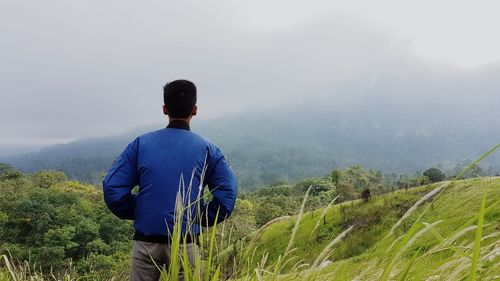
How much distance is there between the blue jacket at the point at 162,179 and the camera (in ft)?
9.16

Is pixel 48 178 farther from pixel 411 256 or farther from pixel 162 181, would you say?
pixel 411 256

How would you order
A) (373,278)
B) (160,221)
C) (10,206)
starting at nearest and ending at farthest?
(373,278) → (160,221) → (10,206)

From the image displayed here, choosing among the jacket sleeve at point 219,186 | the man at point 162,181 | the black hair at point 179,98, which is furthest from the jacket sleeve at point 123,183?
the jacket sleeve at point 219,186

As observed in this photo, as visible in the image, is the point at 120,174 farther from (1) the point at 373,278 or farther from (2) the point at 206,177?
(1) the point at 373,278

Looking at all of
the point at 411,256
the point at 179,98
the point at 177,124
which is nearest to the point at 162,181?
the point at 177,124

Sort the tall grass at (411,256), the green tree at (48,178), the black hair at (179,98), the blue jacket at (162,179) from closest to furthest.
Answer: the tall grass at (411,256) < the blue jacket at (162,179) < the black hair at (179,98) < the green tree at (48,178)

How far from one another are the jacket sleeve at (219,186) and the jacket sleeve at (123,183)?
51 cm

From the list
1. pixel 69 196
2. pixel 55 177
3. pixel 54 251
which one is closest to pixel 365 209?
pixel 54 251

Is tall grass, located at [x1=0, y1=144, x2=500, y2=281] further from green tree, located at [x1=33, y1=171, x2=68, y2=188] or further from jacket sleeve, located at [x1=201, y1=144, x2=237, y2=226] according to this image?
green tree, located at [x1=33, y1=171, x2=68, y2=188]

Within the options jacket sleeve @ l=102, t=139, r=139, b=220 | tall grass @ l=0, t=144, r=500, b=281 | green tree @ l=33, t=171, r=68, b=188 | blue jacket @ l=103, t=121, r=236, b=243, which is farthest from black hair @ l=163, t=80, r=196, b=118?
green tree @ l=33, t=171, r=68, b=188

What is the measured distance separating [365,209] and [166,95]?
21918 mm

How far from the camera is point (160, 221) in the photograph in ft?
9.09

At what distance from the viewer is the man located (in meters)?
2.79

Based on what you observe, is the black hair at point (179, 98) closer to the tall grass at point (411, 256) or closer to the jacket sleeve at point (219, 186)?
the jacket sleeve at point (219, 186)
